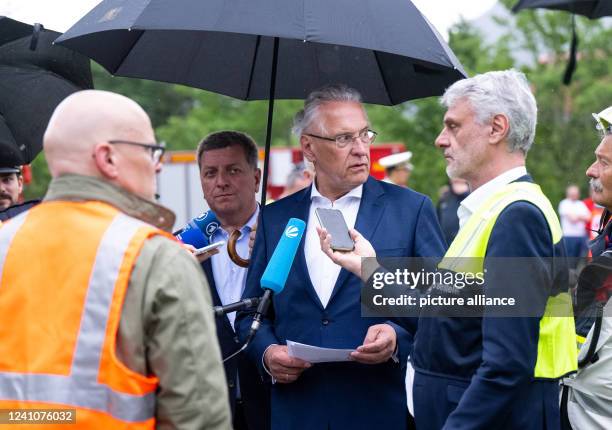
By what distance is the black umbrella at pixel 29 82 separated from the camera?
520 cm

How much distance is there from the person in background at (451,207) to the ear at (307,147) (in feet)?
24.9

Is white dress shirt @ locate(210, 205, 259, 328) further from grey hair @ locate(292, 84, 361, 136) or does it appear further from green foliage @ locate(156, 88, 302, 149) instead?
green foliage @ locate(156, 88, 302, 149)

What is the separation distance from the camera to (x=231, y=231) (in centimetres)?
545

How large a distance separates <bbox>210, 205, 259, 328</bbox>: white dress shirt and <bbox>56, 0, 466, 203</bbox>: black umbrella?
37 cm

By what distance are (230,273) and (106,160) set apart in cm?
235

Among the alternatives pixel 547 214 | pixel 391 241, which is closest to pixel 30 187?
pixel 391 241

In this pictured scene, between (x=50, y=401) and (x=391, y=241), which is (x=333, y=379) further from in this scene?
(x=50, y=401)

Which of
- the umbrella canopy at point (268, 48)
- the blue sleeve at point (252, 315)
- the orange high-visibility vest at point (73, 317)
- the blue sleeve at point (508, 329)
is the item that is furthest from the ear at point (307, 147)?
the orange high-visibility vest at point (73, 317)

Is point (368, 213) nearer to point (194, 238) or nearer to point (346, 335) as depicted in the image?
point (346, 335)

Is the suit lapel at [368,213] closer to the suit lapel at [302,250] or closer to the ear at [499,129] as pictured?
the suit lapel at [302,250]

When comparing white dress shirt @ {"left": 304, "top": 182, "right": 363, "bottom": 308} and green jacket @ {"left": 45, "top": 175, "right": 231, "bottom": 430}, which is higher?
white dress shirt @ {"left": 304, "top": 182, "right": 363, "bottom": 308}

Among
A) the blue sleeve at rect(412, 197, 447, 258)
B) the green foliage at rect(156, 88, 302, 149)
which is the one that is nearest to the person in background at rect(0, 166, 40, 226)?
the blue sleeve at rect(412, 197, 447, 258)

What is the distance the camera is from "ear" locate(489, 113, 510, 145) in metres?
3.89

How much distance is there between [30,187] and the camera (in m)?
17.8
